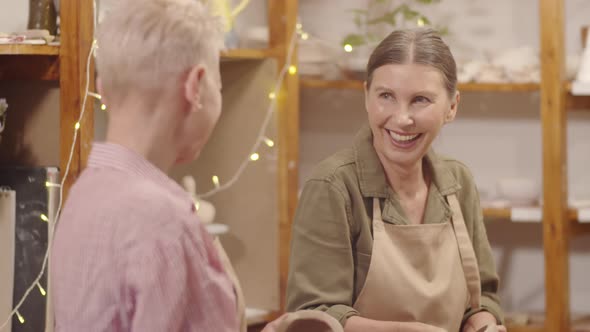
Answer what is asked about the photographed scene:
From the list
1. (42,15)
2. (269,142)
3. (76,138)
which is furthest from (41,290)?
(269,142)

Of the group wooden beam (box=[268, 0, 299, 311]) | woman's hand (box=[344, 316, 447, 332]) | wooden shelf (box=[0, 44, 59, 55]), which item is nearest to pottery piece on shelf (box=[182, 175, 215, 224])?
wooden beam (box=[268, 0, 299, 311])

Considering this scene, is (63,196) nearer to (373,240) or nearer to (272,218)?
(272,218)

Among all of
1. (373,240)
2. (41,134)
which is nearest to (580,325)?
(373,240)

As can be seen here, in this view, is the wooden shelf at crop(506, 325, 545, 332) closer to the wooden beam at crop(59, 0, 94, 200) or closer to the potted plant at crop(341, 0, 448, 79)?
the potted plant at crop(341, 0, 448, 79)

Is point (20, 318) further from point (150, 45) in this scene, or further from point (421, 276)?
point (150, 45)

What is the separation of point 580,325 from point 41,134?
189 centimetres

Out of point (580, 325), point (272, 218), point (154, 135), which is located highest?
point (154, 135)

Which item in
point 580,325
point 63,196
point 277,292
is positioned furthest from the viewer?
point 580,325

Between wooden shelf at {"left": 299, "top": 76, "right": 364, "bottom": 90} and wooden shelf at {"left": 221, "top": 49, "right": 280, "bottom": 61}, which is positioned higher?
wooden shelf at {"left": 221, "top": 49, "right": 280, "bottom": 61}

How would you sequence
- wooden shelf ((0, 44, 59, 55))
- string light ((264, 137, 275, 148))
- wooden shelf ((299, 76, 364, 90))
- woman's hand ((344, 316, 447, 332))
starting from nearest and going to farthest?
woman's hand ((344, 316, 447, 332)) < wooden shelf ((0, 44, 59, 55)) < string light ((264, 137, 275, 148)) < wooden shelf ((299, 76, 364, 90))

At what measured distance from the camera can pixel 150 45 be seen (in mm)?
943

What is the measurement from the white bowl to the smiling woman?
1403mm

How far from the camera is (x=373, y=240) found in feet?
5.37

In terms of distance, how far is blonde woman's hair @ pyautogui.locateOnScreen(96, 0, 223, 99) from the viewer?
3.10 ft
